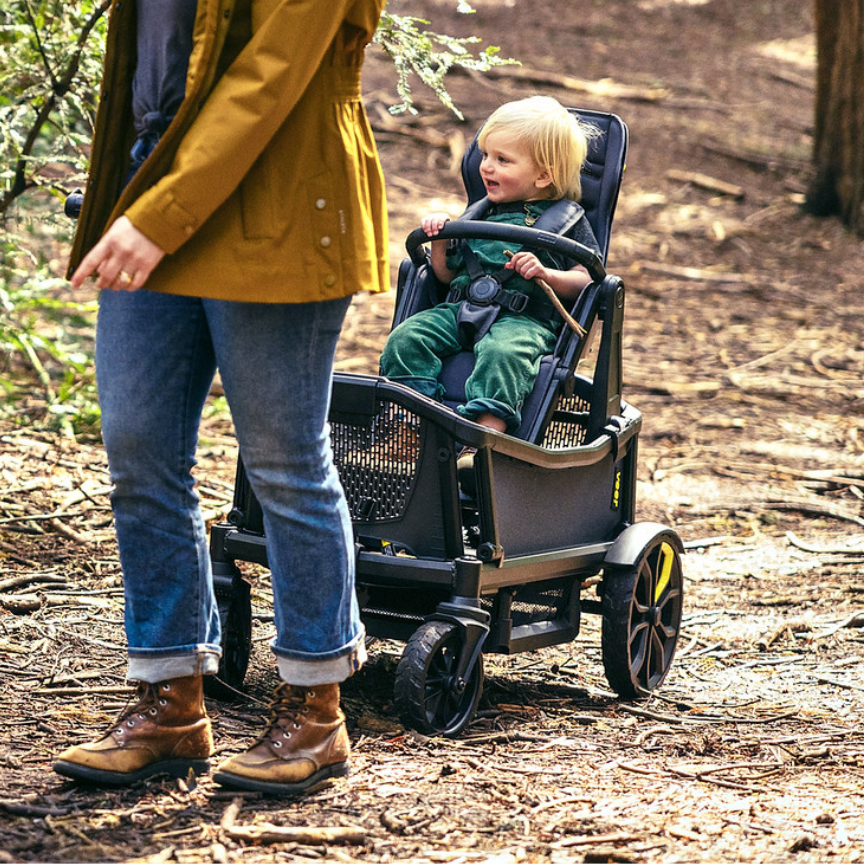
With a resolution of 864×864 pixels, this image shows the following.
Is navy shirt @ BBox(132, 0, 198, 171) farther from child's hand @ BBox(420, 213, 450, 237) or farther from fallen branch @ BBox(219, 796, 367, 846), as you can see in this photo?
child's hand @ BBox(420, 213, 450, 237)

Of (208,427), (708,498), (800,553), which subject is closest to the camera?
(800,553)

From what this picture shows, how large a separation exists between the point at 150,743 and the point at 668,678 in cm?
209

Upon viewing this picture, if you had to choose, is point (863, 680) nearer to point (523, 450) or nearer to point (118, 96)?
point (523, 450)

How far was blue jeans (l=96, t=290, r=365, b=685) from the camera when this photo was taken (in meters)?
2.55

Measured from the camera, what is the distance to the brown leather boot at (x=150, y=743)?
106 inches

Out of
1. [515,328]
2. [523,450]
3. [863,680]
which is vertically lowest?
[863,680]

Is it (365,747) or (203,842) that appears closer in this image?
(203,842)

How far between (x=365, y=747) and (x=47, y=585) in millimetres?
1658

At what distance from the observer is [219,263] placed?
2424 millimetres

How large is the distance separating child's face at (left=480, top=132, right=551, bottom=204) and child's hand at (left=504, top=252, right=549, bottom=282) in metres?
0.35

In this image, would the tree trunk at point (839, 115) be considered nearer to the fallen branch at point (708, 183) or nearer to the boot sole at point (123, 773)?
the fallen branch at point (708, 183)

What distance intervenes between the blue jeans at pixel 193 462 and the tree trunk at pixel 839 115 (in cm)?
995

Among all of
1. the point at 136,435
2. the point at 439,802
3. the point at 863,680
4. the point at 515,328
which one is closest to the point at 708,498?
the point at 863,680

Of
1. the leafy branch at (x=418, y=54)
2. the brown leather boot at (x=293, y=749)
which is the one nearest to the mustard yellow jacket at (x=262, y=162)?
the brown leather boot at (x=293, y=749)
